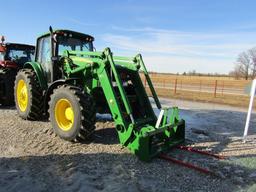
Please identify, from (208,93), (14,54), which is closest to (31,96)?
(14,54)

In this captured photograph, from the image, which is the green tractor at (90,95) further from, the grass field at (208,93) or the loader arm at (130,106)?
the grass field at (208,93)

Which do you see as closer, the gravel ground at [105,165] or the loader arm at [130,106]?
the gravel ground at [105,165]

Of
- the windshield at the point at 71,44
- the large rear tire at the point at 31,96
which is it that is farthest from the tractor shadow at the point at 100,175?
the windshield at the point at 71,44

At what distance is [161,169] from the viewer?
18.2 ft

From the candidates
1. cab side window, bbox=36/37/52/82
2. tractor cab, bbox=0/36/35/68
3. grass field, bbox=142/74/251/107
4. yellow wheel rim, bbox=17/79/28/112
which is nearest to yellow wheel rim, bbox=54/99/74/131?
cab side window, bbox=36/37/52/82

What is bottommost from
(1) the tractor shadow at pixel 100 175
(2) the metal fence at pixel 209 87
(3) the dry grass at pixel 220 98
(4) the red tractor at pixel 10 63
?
(1) the tractor shadow at pixel 100 175

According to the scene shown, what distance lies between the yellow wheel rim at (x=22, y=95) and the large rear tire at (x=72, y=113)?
7.91 ft

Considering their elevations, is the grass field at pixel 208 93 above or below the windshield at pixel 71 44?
below

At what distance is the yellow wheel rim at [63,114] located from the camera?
714 cm

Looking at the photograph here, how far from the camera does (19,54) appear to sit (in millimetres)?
12422

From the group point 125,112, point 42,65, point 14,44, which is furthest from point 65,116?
point 14,44

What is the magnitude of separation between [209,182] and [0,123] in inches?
245

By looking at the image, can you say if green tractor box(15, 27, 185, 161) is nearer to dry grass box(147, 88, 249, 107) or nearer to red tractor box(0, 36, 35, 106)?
red tractor box(0, 36, 35, 106)

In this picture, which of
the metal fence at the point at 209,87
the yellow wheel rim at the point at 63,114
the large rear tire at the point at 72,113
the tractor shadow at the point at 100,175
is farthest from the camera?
the metal fence at the point at 209,87
